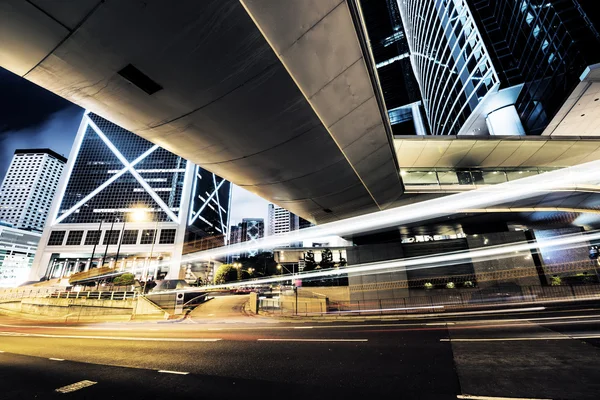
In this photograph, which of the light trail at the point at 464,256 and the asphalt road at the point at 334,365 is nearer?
the asphalt road at the point at 334,365

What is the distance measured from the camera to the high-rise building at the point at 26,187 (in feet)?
617

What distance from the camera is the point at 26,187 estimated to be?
189 metres

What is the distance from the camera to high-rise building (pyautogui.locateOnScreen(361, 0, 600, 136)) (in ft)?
93.5

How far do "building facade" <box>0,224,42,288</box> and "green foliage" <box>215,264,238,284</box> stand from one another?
131 meters

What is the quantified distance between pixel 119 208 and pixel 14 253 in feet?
362

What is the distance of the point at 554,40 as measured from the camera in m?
30.6

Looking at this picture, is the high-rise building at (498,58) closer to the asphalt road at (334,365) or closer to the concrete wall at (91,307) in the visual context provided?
the asphalt road at (334,365)

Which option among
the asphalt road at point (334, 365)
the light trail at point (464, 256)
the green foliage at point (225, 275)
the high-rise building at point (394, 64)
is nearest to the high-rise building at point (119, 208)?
the green foliage at point (225, 275)

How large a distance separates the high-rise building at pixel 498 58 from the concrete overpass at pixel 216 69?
120ft

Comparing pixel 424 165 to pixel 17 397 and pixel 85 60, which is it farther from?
pixel 17 397

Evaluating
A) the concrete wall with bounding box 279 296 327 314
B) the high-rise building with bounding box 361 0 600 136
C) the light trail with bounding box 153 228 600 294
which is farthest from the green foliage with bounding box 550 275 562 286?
the high-rise building with bounding box 361 0 600 136

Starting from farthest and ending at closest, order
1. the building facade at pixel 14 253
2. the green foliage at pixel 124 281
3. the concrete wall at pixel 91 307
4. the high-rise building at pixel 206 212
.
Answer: the building facade at pixel 14 253
the high-rise building at pixel 206 212
the green foliage at pixel 124 281
the concrete wall at pixel 91 307

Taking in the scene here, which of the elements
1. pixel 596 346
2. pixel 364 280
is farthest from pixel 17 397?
pixel 364 280

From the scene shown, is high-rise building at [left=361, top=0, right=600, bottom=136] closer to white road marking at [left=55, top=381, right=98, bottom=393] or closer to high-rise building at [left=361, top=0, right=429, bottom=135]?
high-rise building at [left=361, top=0, right=429, bottom=135]
